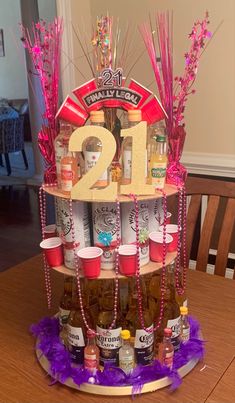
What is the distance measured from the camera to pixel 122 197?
850 millimetres

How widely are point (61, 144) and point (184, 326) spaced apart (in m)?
0.53

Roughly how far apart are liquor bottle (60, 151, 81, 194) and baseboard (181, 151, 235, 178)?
1.43m

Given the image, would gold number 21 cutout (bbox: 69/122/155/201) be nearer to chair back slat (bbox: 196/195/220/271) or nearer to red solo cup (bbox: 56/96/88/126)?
red solo cup (bbox: 56/96/88/126)

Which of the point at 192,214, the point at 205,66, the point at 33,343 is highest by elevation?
the point at 205,66

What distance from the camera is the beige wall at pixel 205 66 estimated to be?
6.53 ft

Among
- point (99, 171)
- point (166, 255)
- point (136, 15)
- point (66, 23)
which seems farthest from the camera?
point (66, 23)

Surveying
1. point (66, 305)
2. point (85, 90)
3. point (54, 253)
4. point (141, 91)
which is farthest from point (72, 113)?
point (66, 305)

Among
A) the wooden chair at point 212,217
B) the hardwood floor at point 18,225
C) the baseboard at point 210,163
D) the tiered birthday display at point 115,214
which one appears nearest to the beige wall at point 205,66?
the baseboard at point 210,163

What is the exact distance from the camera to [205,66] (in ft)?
6.81

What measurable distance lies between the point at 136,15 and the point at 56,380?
195 centimetres

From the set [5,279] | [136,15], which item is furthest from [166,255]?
[136,15]

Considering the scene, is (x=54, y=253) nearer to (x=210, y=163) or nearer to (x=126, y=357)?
(x=126, y=357)

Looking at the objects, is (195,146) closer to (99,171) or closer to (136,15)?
(136,15)

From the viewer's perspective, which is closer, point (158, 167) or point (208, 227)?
point (158, 167)
